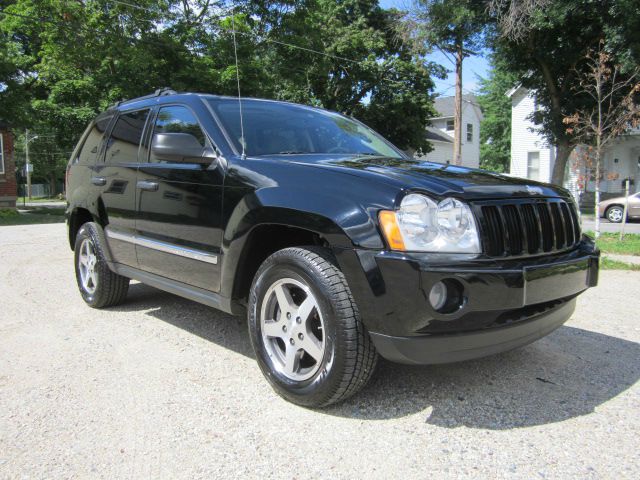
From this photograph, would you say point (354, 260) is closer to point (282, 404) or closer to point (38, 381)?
point (282, 404)

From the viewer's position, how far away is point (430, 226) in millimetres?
2549

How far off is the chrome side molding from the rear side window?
0.87 metres

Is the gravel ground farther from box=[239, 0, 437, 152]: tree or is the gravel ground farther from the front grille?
box=[239, 0, 437, 152]: tree

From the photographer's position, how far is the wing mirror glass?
3.35 meters

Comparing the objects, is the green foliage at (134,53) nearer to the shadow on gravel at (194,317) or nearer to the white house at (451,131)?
the shadow on gravel at (194,317)

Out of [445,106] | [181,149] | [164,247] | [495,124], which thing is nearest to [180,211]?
[164,247]

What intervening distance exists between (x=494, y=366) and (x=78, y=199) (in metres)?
4.01

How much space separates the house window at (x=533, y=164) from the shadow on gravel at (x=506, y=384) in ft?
84.6

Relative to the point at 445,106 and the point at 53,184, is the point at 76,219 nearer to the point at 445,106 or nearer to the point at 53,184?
the point at 445,106

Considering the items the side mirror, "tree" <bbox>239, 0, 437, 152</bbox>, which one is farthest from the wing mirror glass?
"tree" <bbox>239, 0, 437, 152</bbox>

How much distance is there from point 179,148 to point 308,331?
142 centimetres

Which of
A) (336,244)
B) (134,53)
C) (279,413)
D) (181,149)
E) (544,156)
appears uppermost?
(134,53)

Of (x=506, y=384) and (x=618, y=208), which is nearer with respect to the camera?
(x=506, y=384)

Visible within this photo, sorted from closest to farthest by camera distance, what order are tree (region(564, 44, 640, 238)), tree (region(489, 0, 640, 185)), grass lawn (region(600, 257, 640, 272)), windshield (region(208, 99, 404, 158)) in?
windshield (region(208, 99, 404, 158))
grass lawn (region(600, 257, 640, 272))
tree (region(564, 44, 640, 238))
tree (region(489, 0, 640, 185))
